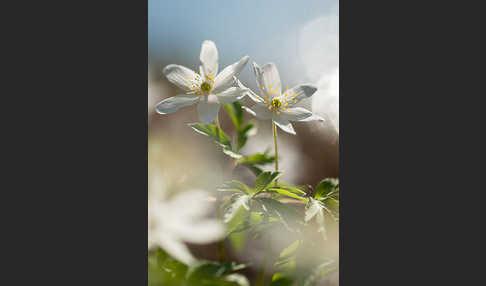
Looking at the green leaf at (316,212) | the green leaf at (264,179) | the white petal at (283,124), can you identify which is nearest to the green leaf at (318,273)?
the green leaf at (316,212)

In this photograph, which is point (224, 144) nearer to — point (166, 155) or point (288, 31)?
point (166, 155)

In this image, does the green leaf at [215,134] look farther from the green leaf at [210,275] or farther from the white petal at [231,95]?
the green leaf at [210,275]

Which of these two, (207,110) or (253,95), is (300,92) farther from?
(207,110)

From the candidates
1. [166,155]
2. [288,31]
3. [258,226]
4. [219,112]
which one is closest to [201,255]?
[258,226]

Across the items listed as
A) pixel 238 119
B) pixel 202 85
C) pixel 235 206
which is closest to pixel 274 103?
pixel 238 119

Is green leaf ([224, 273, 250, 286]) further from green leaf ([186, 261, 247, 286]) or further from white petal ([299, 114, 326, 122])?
white petal ([299, 114, 326, 122])

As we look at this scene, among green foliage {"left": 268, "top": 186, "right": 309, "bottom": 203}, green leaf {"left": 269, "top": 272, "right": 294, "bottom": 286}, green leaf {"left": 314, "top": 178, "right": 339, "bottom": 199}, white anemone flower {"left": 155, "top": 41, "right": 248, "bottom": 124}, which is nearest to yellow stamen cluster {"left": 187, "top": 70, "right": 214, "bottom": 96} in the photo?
white anemone flower {"left": 155, "top": 41, "right": 248, "bottom": 124}
